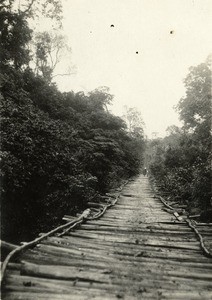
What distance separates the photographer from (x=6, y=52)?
1938 centimetres

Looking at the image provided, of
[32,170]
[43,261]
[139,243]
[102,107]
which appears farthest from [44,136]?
[102,107]

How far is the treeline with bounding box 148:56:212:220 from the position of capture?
35.3ft

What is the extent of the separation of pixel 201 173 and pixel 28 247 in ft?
24.9

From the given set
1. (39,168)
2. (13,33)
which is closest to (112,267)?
(39,168)

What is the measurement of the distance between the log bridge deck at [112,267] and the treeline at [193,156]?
3.42 meters

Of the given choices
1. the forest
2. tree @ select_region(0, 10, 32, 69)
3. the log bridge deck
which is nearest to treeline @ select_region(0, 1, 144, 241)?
the forest

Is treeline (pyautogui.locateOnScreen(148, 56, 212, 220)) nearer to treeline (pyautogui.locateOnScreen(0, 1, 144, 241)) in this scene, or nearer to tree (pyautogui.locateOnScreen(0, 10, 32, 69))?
treeline (pyautogui.locateOnScreen(0, 1, 144, 241))

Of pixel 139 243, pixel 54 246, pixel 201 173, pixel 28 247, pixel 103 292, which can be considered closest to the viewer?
pixel 103 292

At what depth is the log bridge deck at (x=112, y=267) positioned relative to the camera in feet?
12.3

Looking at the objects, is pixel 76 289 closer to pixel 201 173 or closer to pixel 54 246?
pixel 54 246

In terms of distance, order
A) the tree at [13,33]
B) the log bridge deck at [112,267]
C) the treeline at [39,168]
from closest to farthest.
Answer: the log bridge deck at [112,267]
the treeline at [39,168]
the tree at [13,33]

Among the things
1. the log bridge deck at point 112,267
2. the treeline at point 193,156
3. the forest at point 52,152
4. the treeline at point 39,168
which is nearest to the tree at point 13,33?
the forest at point 52,152

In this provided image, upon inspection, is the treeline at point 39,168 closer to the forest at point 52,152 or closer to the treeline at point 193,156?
the forest at point 52,152

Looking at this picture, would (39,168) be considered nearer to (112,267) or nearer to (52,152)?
(52,152)
